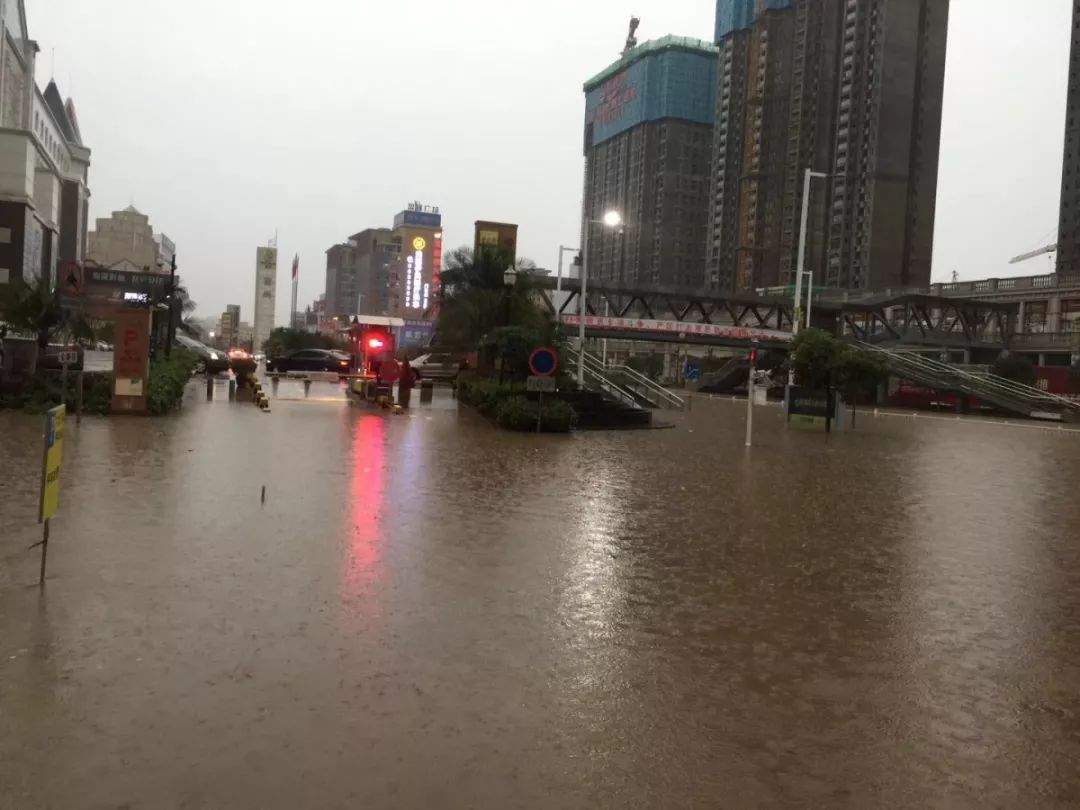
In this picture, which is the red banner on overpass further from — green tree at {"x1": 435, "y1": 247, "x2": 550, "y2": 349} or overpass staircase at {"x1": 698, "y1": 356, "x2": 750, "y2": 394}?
green tree at {"x1": 435, "y1": 247, "x2": 550, "y2": 349}

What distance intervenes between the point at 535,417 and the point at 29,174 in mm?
60121

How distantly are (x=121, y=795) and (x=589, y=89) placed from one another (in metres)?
168

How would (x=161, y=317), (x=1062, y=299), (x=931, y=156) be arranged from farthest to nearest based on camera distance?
(x=931, y=156)
(x=1062, y=299)
(x=161, y=317)

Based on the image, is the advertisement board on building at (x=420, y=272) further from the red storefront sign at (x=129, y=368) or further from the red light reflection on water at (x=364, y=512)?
the red light reflection on water at (x=364, y=512)

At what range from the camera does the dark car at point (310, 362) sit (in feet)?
159

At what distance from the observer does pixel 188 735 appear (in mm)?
4316

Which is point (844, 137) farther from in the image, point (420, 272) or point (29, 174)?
point (29, 174)

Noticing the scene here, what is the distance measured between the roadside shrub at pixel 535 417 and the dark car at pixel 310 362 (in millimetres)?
26289

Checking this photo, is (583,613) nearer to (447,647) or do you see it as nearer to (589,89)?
(447,647)

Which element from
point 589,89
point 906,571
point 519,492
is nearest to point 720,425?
point 519,492

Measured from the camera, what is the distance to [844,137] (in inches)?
4296

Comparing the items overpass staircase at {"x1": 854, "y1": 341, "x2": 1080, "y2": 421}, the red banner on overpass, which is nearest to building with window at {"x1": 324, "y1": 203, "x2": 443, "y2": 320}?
the red banner on overpass

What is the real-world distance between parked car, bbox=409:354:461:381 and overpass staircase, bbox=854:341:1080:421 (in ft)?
65.0

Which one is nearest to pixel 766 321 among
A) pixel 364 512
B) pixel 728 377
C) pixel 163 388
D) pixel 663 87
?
pixel 728 377
